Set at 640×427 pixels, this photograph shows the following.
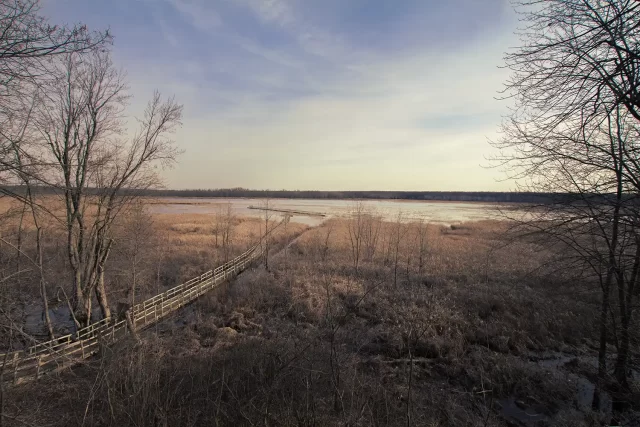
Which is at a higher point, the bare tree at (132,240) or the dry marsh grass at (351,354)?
the bare tree at (132,240)

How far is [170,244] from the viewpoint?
33406 mm

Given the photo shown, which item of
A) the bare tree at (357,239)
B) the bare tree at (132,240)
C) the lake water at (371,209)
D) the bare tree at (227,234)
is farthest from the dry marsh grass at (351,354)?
the lake water at (371,209)

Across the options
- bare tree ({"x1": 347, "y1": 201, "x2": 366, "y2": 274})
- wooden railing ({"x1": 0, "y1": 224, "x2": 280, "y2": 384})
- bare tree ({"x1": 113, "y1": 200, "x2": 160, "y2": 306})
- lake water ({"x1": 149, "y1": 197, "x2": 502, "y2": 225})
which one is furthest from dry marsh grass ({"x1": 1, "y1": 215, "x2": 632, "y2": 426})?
lake water ({"x1": 149, "y1": 197, "x2": 502, "y2": 225})

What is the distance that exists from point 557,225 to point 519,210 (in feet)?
3.64

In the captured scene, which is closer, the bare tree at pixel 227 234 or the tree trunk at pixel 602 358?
the tree trunk at pixel 602 358

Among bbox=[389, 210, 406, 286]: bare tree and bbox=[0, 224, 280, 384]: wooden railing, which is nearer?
bbox=[0, 224, 280, 384]: wooden railing

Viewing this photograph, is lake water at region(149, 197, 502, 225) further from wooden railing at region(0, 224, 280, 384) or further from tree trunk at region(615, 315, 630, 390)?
tree trunk at region(615, 315, 630, 390)

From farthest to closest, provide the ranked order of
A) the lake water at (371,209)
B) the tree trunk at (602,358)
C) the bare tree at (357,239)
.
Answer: the lake water at (371,209) < the bare tree at (357,239) < the tree trunk at (602,358)

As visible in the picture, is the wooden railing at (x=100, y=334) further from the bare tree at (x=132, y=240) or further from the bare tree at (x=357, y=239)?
the bare tree at (x=357, y=239)

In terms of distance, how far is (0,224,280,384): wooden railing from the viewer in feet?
23.3

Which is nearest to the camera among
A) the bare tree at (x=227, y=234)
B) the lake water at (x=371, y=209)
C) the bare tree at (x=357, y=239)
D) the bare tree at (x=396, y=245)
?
the bare tree at (x=396, y=245)

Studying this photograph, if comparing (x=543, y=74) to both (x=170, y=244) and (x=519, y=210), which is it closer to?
(x=519, y=210)

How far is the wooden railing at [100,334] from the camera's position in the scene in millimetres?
7105

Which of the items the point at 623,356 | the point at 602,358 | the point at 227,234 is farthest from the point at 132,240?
the point at 602,358
